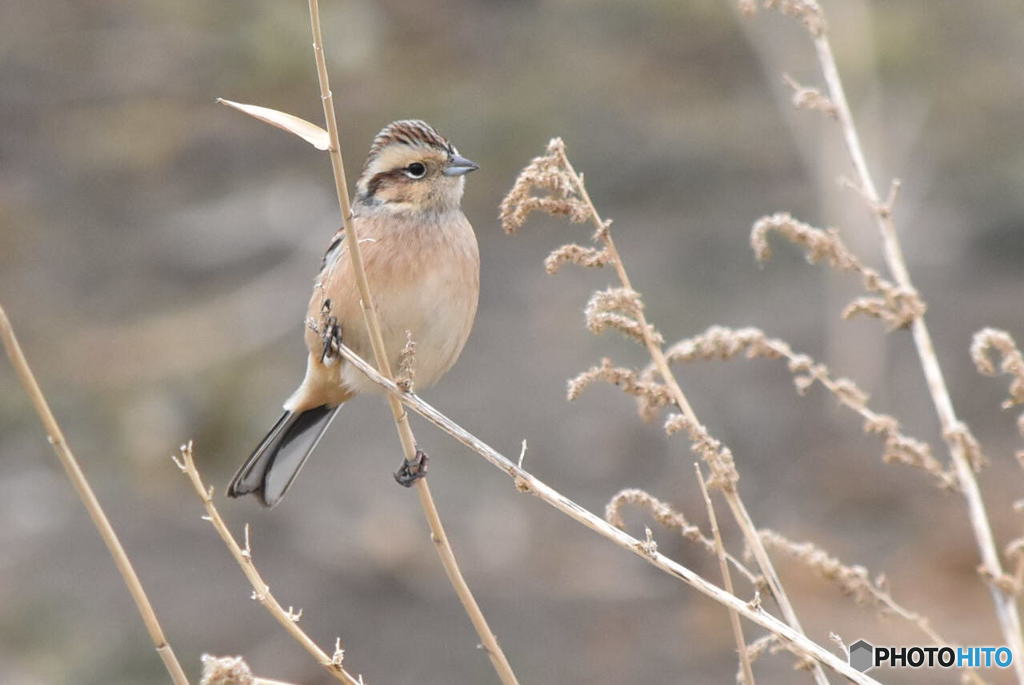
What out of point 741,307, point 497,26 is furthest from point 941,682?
point 497,26

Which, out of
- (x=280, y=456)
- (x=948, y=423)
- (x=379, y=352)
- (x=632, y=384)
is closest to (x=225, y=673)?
(x=379, y=352)

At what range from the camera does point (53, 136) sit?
10781mm

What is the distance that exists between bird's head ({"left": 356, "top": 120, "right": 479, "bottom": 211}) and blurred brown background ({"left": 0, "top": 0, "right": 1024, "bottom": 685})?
8.96 feet

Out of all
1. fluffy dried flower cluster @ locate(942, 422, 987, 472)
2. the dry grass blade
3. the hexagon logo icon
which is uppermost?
the dry grass blade

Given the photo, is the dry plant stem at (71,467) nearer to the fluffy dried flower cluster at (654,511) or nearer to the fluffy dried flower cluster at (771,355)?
the fluffy dried flower cluster at (654,511)

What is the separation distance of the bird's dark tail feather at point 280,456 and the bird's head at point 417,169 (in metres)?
0.77

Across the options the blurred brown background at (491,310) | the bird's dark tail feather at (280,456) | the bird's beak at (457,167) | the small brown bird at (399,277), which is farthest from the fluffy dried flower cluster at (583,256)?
the blurred brown background at (491,310)

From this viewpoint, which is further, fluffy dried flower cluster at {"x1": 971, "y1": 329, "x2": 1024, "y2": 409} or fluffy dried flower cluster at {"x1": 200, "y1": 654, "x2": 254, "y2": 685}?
fluffy dried flower cluster at {"x1": 971, "y1": 329, "x2": 1024, "y2": 409}

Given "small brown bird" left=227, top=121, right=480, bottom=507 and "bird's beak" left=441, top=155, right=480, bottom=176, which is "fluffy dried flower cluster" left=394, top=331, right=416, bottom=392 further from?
"bird's beak" left=441, top=155, right=480, bottom=176

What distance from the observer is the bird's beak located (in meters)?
4.35

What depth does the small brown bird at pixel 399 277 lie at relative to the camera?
13.9 ft

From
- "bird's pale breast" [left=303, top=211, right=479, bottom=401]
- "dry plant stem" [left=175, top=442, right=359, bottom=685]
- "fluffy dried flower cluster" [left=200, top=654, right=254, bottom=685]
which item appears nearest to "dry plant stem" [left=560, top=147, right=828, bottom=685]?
"dry plant stem" [left=175, top=442, right=359, bottom=685]

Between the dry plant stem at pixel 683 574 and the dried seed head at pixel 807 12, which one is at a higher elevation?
the dried seed head at pixel 807 12

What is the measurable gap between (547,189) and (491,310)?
6.25 meters
